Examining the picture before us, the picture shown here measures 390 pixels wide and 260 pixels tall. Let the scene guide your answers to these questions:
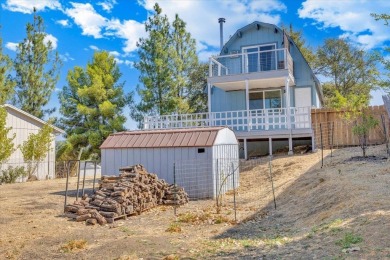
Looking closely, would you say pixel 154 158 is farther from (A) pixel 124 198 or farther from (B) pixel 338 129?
(B) pixel 338 129

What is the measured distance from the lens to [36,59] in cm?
2762

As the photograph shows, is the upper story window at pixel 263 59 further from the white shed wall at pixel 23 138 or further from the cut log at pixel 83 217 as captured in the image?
the cut log at pixel 83 217

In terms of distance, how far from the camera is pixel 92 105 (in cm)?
2695

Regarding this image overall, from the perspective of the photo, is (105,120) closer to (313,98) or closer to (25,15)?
(25,15)

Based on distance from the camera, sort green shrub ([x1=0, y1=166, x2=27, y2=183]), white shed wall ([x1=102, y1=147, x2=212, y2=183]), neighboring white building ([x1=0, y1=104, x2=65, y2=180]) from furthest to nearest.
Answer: neighboring white building ([x1=0, y1=104, x2=65, y2=180]) < green shrub ([x1=0, y1=166, x2=27, y2=183]) < white shed wall ([x1=102, y1=147, x2=212, y2=183])

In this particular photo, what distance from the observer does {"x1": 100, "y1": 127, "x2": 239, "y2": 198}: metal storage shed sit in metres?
12.5

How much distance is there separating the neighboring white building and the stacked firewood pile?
1202 centimetres

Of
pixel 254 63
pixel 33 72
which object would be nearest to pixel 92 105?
pixel 33 72

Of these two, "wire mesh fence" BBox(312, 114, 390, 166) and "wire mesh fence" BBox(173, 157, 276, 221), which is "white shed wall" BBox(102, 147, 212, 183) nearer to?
"wire mesh fence" BBox(173, 157, 276, 221)

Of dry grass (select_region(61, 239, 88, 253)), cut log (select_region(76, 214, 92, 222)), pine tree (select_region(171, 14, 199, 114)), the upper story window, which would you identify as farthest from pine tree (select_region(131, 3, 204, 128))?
dry grass (select_region(61, 239, 88, 253))

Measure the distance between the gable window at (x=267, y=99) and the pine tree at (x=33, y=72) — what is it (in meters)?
17.0

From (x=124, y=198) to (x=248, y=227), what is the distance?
3583 mm

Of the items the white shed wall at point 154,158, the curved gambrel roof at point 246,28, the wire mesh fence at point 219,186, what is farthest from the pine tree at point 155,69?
the wire mesh fence at point 219,186

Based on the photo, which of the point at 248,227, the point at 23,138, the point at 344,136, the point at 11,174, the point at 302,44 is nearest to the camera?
the point at 248,227
